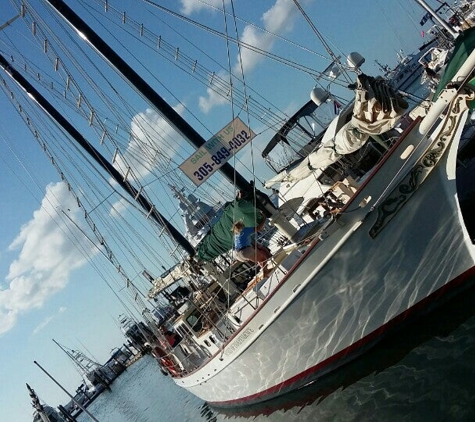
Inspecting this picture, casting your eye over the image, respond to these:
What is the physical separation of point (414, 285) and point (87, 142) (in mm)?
17194

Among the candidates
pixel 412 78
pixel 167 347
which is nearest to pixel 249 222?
pixel 167 347

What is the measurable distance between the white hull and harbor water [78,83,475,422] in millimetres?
471

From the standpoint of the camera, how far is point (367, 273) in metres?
11.8

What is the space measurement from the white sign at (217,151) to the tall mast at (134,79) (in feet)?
9.81

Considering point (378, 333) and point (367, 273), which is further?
point (378, 333)

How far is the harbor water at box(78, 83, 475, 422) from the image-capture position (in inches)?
375

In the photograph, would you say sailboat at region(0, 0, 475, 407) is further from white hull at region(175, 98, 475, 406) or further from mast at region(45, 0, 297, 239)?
mast at region(45, 0, 297, 239)

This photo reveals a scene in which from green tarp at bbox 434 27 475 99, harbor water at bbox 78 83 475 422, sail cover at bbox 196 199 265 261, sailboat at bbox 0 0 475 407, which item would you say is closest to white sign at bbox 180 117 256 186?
sailboat at bbox 0 0 475 407

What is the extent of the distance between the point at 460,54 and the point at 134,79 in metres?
10.2

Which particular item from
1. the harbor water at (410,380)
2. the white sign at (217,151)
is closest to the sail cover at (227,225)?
the white sign at (217,151)

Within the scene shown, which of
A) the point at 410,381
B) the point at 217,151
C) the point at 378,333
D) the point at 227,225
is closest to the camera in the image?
the point at 410,381

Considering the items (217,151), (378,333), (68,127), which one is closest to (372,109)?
(217,151)

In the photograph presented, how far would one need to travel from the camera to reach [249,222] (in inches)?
548

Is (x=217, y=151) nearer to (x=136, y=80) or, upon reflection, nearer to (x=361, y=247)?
(x=361, y=247)
